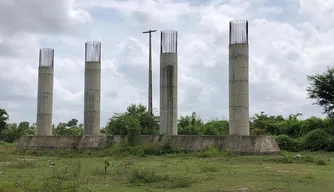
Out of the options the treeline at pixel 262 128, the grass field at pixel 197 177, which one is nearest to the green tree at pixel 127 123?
the treeline at pixel 262 128

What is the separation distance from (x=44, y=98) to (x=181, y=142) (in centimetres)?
1274

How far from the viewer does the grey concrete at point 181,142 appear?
75.0 ft

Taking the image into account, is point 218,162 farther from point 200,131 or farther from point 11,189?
point 200,131

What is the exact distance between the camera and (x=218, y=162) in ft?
65.3

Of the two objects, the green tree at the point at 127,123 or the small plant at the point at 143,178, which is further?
the green tree at the point at 127,123

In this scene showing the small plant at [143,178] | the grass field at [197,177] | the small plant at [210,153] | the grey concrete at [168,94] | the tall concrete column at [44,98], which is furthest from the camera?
the tall concrete column at [44,98]

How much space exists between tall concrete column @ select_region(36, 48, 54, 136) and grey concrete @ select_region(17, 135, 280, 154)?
1.79 meters

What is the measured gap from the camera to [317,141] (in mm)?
26562

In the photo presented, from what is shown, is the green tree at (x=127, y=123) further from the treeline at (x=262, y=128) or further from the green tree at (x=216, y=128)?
the green tree at (x=216, y=128)

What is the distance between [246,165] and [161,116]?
10.4 metres

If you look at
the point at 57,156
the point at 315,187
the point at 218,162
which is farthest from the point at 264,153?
the point at 57,156

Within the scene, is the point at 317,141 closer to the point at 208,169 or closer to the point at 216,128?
the point at 216,128

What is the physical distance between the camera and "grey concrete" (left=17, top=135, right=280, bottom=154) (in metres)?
22.9

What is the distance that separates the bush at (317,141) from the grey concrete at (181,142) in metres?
4.52
